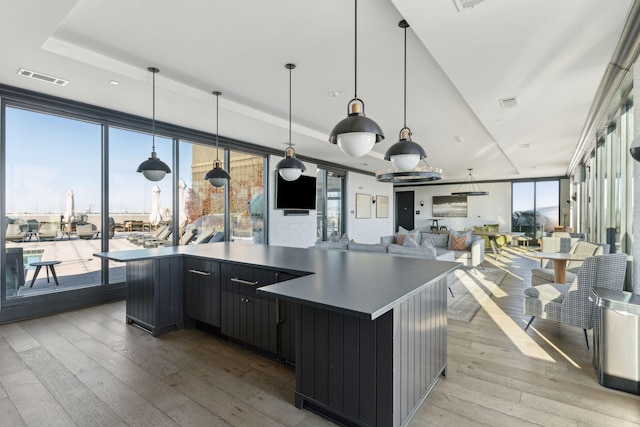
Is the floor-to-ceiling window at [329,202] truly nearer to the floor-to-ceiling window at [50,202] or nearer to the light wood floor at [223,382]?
the floor-to-ceiling window at [50,202]

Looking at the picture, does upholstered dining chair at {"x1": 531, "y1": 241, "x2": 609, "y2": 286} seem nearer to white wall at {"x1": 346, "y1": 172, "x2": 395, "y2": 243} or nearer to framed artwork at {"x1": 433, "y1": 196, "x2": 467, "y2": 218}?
white wall at {"x1": 346, "y1": 172, "x2": 395, "y2": 243}

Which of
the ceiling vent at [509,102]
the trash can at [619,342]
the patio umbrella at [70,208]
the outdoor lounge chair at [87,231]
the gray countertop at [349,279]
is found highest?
the ceiling vent at [509,102]

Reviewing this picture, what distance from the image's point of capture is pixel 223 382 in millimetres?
2383

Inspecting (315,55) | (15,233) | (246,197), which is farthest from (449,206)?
(15,233)

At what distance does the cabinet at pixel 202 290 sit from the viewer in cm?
308

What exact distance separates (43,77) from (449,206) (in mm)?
13967

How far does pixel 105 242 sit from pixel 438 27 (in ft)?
16.2

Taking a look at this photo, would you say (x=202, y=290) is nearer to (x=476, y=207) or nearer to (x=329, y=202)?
(x=329, y=202)

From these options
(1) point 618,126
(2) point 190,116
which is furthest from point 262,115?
(1) point 618,126

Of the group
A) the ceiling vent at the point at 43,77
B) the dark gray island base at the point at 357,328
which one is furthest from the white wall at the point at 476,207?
the ceiling vent at the point at 43,77

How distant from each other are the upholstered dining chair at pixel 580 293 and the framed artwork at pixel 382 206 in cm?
789

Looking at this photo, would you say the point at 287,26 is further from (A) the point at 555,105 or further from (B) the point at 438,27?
(A) the point at 555,105

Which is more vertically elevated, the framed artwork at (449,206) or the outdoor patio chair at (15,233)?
the framed artwork at (449,206)

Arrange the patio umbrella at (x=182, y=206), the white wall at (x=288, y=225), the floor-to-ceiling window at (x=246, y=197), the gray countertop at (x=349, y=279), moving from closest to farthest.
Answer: the gray countertop at (x=349, y=279)
the patio umbrella at (x=182, y=206)
the floor-to-ceiling window at (x=246, y=197)
the white wall at (x=288, y=225)
